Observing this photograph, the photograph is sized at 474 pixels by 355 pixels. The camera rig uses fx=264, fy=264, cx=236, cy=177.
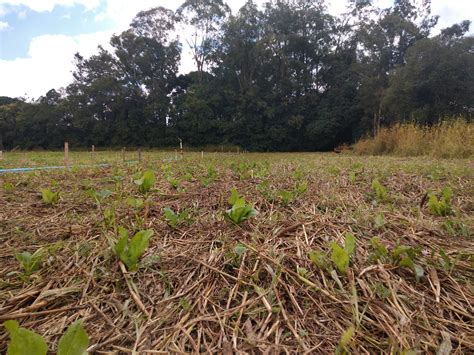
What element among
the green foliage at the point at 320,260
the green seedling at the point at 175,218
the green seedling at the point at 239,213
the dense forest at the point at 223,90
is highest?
the dense forest at the point at 223,90

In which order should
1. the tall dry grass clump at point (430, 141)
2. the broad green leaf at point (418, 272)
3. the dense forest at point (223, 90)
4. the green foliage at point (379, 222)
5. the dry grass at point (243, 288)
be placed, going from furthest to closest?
1. the dense forest at point (223, 90)
2. the tall dry grass clump at point (430, 141)
3. the green foliage at point (379, 222)
4. the broad green leaf at point (418, 272)
5. the dry grass at point (243, 288)

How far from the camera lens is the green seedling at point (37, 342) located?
52 cm

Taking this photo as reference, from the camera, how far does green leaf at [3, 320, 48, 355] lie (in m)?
0.52

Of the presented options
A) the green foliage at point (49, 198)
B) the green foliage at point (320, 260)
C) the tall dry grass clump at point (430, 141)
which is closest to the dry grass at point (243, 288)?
the green foliage at point (320, 260)

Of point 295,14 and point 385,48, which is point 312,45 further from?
point 385,48

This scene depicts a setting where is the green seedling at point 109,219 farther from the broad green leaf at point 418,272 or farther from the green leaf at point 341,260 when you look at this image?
the broad green leaf at point 418,272

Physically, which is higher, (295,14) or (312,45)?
(295,14)

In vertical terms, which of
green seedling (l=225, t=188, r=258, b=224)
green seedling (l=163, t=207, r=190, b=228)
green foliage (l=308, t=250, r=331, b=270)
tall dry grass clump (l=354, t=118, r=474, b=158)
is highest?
tall dry grass clump (l=354, t=118, r=474, b=158)

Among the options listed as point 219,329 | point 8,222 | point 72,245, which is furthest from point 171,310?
point 8,222

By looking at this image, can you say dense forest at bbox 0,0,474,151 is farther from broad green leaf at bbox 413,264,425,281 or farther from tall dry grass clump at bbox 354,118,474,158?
broad green leaf at bbox 413,264,425,281

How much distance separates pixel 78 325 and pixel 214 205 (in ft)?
3.29

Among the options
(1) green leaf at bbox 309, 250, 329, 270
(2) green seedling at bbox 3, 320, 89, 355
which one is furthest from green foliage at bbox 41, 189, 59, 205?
(1) green leaf at bbox 309, 250, 329, 270

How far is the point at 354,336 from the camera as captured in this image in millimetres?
630

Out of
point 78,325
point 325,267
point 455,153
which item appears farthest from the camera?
point 455,153
